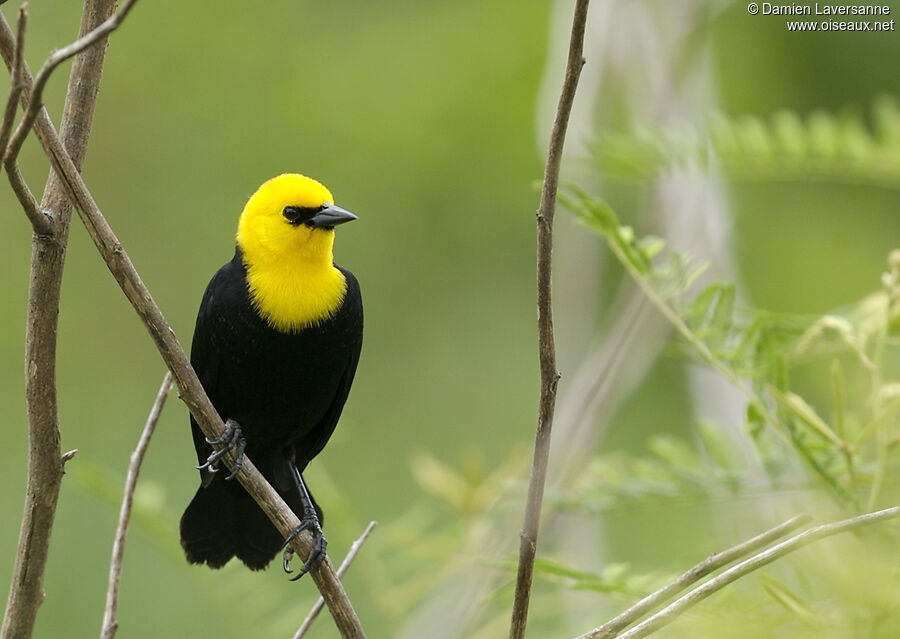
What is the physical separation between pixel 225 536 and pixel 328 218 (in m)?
0.90

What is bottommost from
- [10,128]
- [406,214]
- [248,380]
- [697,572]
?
[697,572]

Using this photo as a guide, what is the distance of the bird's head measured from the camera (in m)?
3.25

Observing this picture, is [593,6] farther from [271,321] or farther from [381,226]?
[381,226]

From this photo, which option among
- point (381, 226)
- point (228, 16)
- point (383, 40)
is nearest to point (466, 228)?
point (381, 226)

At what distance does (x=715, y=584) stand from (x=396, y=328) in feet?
17.1

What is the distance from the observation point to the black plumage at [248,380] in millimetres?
3123

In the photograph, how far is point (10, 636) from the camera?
1847 millimetres

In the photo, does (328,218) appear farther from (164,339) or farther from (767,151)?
(164,339)

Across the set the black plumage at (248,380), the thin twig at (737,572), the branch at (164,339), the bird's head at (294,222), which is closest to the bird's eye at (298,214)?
the bird's head at (294,222)

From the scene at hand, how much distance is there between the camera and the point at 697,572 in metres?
1.59

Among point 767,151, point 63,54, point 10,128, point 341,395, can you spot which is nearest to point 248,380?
point 341,395

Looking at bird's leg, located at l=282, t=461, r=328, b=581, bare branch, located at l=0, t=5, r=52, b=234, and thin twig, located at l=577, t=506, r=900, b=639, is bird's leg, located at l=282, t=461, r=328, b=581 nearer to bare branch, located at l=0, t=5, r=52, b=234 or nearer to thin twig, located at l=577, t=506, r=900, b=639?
bare branch, located at l=0, t=5, r=52, b=234

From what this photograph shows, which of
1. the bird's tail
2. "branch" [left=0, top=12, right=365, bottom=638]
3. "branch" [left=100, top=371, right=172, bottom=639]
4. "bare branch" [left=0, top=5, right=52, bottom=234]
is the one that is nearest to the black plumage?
the bird's tail

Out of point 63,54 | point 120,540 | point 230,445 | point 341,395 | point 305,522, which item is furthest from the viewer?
point 341,395
